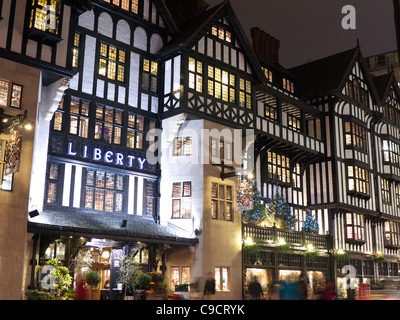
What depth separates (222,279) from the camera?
24500mm

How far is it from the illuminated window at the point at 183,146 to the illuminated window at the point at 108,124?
3.41 m

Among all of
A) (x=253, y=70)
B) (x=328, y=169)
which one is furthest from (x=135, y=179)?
(x=328, y=169)

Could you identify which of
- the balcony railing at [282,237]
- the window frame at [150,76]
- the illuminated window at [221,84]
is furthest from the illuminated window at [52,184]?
the balcony railing at [282,237]

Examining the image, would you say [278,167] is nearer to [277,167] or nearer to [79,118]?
[277,167]

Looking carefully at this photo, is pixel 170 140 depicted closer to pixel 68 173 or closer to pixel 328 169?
pixel 68 173

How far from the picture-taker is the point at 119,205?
936 inches

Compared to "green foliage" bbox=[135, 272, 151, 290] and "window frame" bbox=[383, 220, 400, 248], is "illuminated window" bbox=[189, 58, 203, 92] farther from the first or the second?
"window frame" bbox=[383, 220, 400, 248]

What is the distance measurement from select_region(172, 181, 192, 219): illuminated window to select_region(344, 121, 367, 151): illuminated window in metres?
16.9

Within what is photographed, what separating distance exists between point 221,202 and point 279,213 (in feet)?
20.0

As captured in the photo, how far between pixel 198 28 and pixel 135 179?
9.21 meters

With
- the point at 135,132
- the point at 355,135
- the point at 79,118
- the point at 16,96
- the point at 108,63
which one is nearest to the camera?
the point at 16,96

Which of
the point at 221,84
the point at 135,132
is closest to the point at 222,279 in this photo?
the point at 135,132

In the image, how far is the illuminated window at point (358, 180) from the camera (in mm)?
35344

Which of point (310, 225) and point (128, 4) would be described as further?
point (310, 225)
